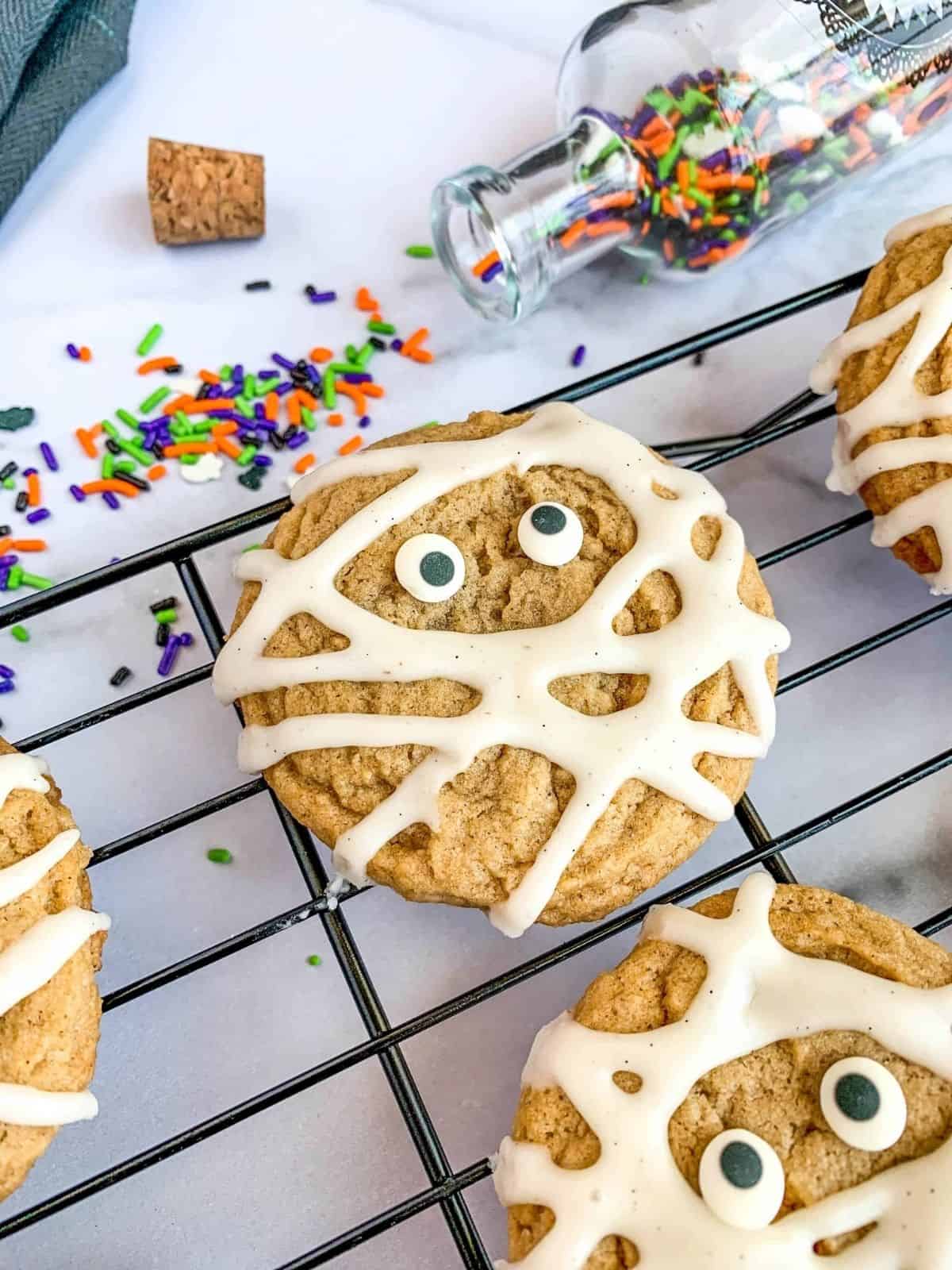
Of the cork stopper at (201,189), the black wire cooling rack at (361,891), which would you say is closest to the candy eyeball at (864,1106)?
the black wire cooling rack at (361,891)

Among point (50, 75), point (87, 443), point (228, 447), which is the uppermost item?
point (50, 75)

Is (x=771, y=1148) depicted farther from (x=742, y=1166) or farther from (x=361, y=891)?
(x=361, y=891)

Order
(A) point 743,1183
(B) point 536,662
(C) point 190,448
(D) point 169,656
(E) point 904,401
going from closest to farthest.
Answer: (A) point 743,1183, (B) point 536,662, (E) point 904,401, (D) point 169,656, (C) point 190,448

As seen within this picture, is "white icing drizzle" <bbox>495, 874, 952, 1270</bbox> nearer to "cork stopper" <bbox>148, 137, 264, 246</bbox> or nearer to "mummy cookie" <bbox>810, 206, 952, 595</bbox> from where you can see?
"mummy cookie" <bbox>810, 206, 952, 595</bbox>

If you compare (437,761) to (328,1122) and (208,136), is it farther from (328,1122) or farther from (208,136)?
(208,136)

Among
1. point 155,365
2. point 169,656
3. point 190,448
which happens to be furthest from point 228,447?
point 169,656

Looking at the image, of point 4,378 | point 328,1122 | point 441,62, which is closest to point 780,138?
point 441,62
